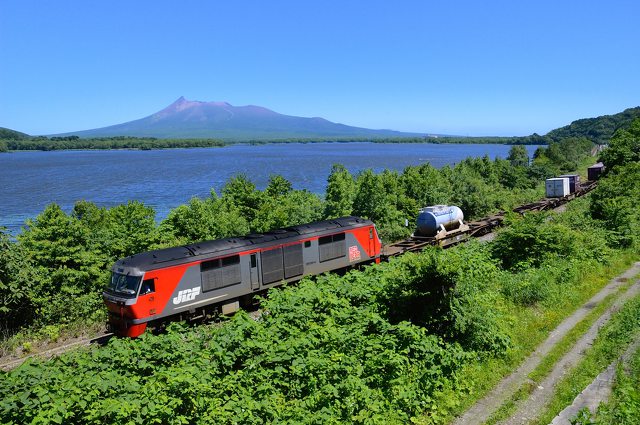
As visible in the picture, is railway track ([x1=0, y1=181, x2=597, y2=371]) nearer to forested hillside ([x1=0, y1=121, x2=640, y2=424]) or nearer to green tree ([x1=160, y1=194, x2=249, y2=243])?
forested hillside ([x1=0, y1=121, x2=640, y2=424])

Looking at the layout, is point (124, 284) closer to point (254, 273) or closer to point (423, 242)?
point (254, 273)

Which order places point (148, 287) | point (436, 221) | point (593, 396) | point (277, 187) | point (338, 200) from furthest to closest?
point (277, 187)
point (338, 200)
point (436, 221)
point (148, 287)
point (593, 396)

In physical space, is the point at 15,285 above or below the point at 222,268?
below

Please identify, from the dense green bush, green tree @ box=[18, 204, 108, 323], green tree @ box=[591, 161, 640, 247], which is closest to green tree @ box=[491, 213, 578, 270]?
green tree @ box=[591, 161, 640, 247]

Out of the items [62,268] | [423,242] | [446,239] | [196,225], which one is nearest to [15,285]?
[62,268]

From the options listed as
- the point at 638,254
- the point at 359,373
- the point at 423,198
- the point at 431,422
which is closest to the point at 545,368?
the point at 431,422

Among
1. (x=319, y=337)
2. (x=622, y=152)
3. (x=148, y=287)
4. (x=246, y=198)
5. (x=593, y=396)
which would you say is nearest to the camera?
(x=593, y=396)

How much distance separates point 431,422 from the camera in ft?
37.2

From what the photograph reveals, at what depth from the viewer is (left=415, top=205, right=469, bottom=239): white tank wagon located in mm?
33094

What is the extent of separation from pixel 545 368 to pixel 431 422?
15.6 feet

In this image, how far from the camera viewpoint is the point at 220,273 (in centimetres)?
2045

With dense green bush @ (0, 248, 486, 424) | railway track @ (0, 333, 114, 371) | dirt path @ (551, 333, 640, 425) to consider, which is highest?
dense green bush @ (0, 248, 486, 424)

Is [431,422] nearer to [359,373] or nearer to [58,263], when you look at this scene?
[359,373]

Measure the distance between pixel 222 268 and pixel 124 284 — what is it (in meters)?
4.04
